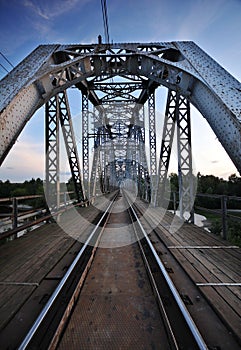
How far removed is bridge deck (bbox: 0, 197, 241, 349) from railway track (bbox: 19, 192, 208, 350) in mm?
202

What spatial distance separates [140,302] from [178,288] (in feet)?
1.81

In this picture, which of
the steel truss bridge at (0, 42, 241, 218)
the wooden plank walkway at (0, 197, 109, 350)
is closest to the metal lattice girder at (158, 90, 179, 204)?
the steel truss bridge at (0, 42, 241, 218)

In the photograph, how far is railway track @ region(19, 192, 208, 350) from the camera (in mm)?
1762

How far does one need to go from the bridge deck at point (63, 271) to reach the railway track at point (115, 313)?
20 cm

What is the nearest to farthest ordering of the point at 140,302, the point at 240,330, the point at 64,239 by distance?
the point at 240,330 < the point at 140,302 < the point at 64,239

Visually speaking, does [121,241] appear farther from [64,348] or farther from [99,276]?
[64,348]

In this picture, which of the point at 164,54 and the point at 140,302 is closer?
the point at 140,302

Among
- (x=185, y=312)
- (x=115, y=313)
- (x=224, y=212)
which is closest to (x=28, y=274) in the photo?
(x=115, y=313)

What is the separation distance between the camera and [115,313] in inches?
87.0

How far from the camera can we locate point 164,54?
5.64m

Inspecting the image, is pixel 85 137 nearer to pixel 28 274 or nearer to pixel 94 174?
pixel 94 174

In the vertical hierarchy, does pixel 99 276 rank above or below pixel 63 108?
below

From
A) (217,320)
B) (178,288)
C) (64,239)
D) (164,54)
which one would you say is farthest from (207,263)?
(164,54)

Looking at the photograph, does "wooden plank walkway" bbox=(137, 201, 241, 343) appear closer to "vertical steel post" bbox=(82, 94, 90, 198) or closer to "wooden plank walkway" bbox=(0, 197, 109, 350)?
"wooden plank walkway" bbox=(0, 197, 109, 350)
